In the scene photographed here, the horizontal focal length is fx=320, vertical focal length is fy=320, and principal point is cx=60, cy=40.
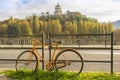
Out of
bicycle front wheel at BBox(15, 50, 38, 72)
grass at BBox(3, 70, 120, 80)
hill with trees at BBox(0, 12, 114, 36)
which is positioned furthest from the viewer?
hill with trees at BBox(0, 12, 114, 36)

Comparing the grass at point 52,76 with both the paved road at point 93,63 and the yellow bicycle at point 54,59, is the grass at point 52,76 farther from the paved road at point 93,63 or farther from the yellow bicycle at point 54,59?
the paved road at point 93,63

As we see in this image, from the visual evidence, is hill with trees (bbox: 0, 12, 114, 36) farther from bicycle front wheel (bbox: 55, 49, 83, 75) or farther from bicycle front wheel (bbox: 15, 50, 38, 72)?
bicycle front wheel (bbox: 55, 49, 83, 75)

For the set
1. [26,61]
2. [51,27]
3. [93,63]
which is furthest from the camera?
[51,27]

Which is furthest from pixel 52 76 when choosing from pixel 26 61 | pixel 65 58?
pixel 26 61

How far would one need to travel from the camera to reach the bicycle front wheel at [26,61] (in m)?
10.4

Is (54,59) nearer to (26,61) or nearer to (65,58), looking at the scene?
(65,58)

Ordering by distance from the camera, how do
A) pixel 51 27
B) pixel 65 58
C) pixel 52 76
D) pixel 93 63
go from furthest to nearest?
pixel 51 27 → pixel 93 63 → pixel 65 58 → pixel 52 76

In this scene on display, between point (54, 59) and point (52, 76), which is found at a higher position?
point (54, 59)

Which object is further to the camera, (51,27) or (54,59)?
(51,27)

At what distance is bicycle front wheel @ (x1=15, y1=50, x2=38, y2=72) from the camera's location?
34.2ft

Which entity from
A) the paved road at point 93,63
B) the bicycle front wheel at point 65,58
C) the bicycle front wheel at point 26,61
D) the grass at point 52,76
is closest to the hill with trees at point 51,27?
the paved road at point 93,63

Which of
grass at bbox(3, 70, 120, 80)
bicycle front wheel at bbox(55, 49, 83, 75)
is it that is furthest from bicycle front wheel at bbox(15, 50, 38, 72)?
bicycle front wheel at bbox(55, 49, 83, 75)

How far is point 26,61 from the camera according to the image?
421 inches

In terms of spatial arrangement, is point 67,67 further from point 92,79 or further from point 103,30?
point 103,30
